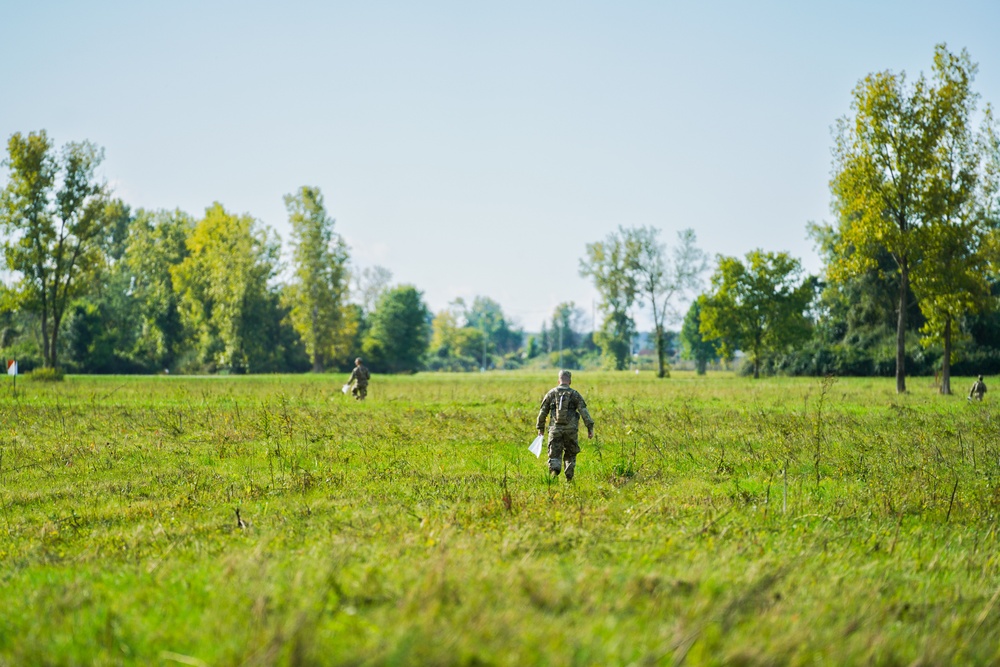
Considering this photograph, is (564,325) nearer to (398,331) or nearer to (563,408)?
(398,331)

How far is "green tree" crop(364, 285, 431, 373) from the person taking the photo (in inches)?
3334

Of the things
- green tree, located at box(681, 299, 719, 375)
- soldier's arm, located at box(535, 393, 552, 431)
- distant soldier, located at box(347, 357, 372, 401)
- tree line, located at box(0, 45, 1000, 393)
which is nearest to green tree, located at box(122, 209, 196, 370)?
tree line, located at box(0, 45, 1000, 393)

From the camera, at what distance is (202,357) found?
70625mm

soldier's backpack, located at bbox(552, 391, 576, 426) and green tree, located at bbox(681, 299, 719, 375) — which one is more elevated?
green tree, located at bbox(681, 299, 719, 375)

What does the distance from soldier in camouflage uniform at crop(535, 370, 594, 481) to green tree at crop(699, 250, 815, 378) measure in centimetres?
5693

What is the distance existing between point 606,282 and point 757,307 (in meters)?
14.8

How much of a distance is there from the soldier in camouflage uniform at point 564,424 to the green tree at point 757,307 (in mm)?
56935

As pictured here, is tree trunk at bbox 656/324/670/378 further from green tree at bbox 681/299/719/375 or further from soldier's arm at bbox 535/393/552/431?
soldier's arm at bbox 535/393/552/431

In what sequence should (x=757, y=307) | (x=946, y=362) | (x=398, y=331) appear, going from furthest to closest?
(x=398, y=331)
(x=757, y=307)
(x=946, y=362)

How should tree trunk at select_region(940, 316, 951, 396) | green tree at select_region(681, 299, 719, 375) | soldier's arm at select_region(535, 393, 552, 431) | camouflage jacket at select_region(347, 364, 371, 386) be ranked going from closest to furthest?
soldier's arm at select_region(535, 393, 552, 431) < camouflage jacket at select_region(347, 364, 371, 386) < tree trunk at select_region(940, 316, 951, 396) < green tree at select_region(681, 299, 719, 375)

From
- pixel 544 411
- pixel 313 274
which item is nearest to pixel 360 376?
pixel 544 411

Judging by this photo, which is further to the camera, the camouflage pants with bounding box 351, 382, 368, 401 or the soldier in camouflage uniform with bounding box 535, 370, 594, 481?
the camouflage pants with bounding box 351, 382, 368, 401

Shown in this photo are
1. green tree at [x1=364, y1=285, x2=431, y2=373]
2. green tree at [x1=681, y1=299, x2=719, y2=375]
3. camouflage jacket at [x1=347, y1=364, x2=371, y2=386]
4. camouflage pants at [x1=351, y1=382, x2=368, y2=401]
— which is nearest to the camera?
camouflage jacket at [x1=347, y1=364, x2=371, y2=386]

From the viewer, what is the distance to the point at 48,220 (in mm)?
45438
